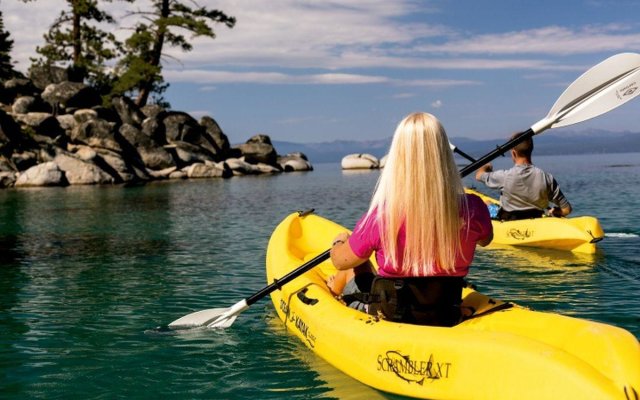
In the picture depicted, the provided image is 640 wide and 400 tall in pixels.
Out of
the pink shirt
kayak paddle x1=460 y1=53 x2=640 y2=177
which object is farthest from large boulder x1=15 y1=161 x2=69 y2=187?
the pink shirt

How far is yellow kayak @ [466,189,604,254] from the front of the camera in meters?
10.5

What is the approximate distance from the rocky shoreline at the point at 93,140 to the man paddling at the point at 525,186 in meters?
27.1

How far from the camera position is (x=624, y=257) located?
10273 mm

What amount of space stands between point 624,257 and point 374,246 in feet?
22.4

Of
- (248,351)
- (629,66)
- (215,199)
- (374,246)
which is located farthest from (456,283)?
(215,199)

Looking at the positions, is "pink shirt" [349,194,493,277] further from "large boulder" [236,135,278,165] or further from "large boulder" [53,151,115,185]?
"large boulder" [236,135,278,165]

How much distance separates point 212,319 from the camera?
7.11m

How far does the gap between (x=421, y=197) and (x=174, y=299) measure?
201 inches

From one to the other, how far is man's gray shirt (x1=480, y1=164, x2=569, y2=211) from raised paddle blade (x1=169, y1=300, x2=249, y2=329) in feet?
15.9

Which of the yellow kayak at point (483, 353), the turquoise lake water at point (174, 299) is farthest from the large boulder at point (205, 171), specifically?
the yellow kayak at point (483, 353)

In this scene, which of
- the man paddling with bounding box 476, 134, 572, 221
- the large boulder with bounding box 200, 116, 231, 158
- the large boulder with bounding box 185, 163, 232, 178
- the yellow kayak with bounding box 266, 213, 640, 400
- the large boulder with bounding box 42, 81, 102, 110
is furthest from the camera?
the large boulder with bounding box 200, 116, 231, 158

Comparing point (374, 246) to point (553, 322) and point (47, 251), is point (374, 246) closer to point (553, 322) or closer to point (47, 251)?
point (553, 322)

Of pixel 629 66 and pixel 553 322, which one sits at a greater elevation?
pixel 629 66

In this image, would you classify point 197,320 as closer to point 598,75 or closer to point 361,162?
point 598,75
